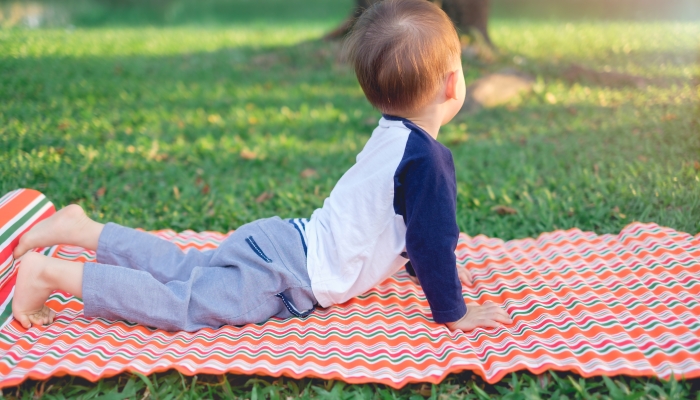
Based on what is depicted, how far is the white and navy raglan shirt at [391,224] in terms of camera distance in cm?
230

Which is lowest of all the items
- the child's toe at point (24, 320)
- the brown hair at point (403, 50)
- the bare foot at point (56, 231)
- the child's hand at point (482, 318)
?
the child's hand at point (482, 318)

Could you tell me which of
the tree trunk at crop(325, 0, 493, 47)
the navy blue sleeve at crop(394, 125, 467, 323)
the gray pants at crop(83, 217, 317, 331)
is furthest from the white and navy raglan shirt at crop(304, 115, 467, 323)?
the tree trunk at crop(325, 0, 493, 47)

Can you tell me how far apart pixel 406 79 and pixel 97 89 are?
5025 millimetres

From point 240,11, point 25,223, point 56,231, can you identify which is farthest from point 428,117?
point 240,11

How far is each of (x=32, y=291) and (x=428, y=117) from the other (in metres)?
1.66

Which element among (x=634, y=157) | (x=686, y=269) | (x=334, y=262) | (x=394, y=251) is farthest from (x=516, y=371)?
(x=634, y=157)

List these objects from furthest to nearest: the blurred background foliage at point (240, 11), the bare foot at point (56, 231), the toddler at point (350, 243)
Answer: the blurred background foliage at point (240, 11), the bare foot at point (56, 231), the toddler at point (350, 243)

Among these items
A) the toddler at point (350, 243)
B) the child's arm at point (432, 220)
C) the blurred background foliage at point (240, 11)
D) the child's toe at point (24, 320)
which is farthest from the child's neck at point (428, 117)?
the blurred background foliage at point (240, 11)

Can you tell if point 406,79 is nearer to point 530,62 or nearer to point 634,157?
point 634,157

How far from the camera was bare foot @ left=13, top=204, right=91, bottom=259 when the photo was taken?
8.54 feet

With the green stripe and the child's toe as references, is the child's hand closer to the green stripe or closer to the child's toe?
the child's toe

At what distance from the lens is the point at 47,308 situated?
2.51m

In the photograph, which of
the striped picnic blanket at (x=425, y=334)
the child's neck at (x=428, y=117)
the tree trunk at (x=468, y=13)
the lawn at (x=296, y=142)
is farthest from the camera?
the tree trunk at (x=468, y=13)

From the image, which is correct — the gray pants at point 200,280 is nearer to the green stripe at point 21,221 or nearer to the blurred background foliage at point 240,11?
the green stripe at point 21,221
